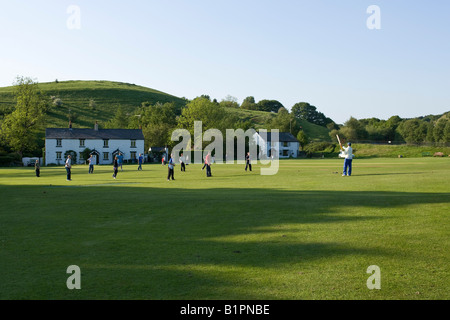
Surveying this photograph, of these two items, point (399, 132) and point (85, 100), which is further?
point (85, 100)

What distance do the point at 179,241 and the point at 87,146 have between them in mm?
83030

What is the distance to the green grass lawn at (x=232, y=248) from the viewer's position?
21.0 feet

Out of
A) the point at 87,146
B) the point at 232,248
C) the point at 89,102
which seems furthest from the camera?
the point at 89,102

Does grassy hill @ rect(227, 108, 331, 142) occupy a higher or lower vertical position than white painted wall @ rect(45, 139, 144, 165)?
higher

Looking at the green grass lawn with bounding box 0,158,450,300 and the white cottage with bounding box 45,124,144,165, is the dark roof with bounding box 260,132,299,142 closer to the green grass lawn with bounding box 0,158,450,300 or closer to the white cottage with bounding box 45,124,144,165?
the white cottage with bounding box 45,124,144,165

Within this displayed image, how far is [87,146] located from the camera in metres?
87.1

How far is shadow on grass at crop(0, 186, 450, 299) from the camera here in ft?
21.8

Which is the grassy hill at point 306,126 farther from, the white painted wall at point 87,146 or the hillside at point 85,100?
the white painted wall at point 87,146

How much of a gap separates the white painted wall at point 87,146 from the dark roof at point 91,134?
0.87 meters

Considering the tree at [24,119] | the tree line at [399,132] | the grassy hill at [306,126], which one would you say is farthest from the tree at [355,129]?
the tree at [24,119]

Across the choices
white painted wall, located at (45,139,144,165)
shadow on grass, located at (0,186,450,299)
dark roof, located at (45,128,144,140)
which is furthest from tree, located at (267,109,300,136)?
shadow on grass, located at (0,186,450,299)

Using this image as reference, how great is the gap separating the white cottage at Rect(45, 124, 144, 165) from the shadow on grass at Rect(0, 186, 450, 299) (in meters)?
72.9

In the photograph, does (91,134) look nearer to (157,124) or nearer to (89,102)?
(157,124)

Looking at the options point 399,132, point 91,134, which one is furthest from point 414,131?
point 91,134
